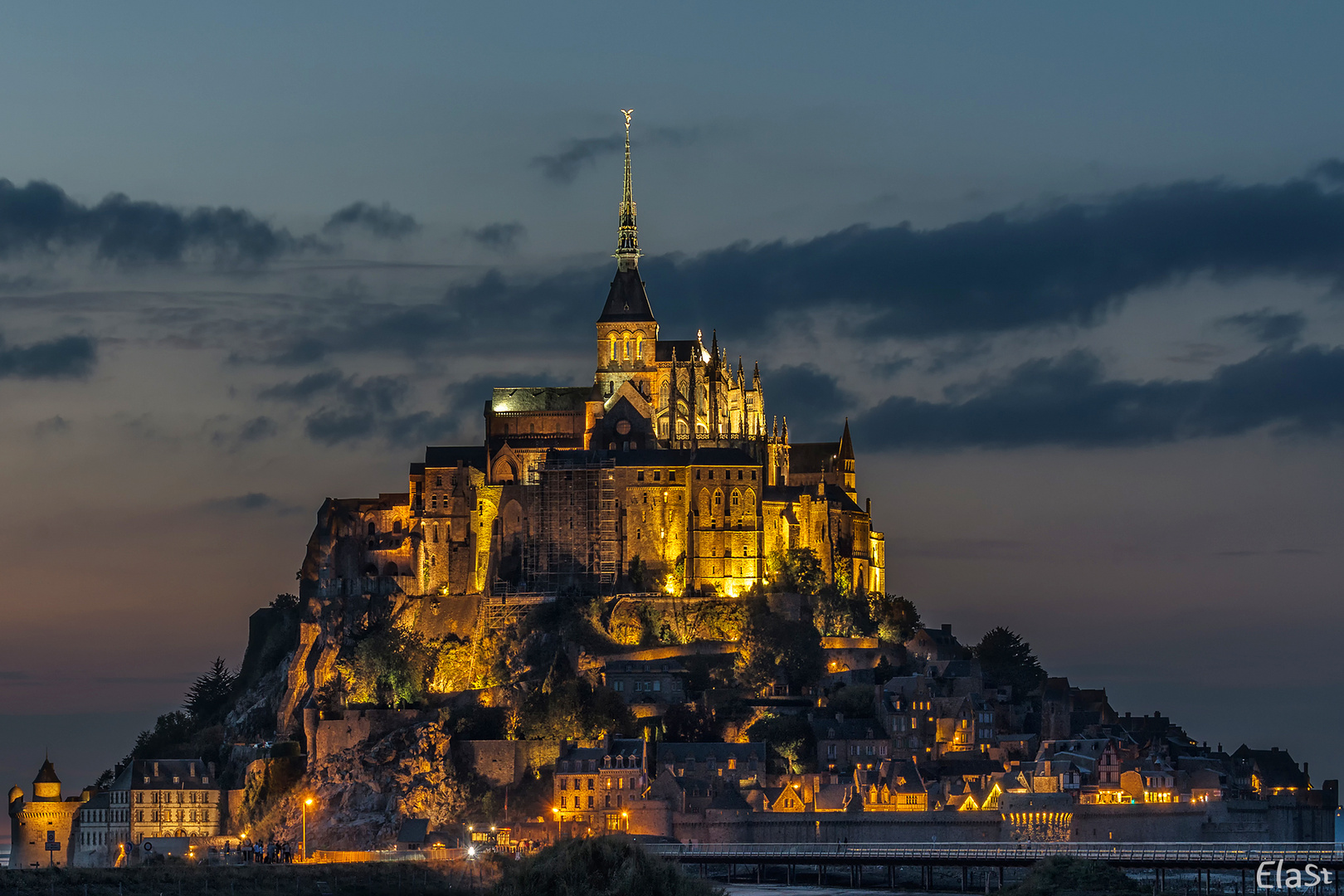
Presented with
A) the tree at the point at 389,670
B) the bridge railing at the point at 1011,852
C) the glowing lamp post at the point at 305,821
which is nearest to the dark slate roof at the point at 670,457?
the tree at the point at 389,670

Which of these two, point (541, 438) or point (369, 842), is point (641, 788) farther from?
point (541, 438)

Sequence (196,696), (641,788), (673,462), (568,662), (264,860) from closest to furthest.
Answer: (264,860) < (641,788) < (568,662) < (673,462) < (196,696)

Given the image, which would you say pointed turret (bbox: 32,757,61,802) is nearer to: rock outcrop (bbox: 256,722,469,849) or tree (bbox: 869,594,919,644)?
rock outcrop (bbox: 256,722,469,849)

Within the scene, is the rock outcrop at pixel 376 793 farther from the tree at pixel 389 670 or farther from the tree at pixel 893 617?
the tree at pixel 893 617

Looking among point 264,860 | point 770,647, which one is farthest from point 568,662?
point 264,860

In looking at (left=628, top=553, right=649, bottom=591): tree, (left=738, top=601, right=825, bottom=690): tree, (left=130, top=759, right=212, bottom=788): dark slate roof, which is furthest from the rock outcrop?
(left=628, top=553, right=649, bottom=591): tree

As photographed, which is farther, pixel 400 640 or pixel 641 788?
pixel 400 640

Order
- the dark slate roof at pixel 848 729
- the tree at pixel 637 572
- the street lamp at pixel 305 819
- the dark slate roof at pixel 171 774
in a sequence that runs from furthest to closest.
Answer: the tree at pixel 637 572 < the dark slate roof at pixel 171 774 < the dark slate roof at pixel 848 729 < the street lamp at pixel 305 819
